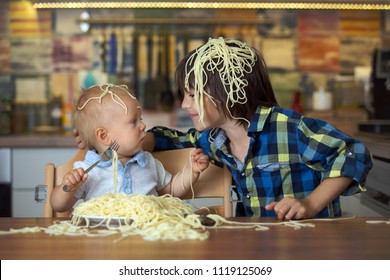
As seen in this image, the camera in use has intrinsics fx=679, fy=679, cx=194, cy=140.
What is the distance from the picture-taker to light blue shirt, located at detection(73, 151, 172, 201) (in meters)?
1.69

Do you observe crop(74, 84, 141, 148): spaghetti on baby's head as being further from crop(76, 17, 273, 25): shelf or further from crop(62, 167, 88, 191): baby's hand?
crop(76, 17, 273, 25): shelf

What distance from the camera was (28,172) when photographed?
11.1ft

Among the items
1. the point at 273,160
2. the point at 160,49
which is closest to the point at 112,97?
the point at 273,160

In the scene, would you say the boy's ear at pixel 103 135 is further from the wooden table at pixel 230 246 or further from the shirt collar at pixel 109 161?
the wooden table at pixel 230 246

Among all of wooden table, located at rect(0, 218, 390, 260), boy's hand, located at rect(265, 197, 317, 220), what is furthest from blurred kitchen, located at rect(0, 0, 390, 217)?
wooden table, located at rect(0, 218, 390, 260)

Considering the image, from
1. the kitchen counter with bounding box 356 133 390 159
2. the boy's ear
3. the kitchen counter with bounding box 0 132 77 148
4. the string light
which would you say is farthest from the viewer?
the string light

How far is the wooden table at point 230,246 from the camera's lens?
99 cm

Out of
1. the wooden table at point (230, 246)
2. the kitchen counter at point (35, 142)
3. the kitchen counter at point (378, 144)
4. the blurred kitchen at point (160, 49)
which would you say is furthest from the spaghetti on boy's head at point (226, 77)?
the blurred kitchen at point (160, 49)

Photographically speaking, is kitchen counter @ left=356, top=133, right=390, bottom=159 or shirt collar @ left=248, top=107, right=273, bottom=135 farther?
kitchen counter @ left=356, top=133, right=390, bottom=159

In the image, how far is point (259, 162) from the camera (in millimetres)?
1758

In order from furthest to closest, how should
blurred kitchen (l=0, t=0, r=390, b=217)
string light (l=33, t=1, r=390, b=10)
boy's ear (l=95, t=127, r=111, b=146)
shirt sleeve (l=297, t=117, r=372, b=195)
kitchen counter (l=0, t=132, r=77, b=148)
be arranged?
blurred kitchen (l=0, t=0, r=390, b=217) → string light (l=33, t=1, r=390, b=10) → kitchen counter (l=0, t=132, r=77, b=148) → boy's ear (l=95, t=127, r=111, b=146) → shirt sleeve (l=297, t=117, r=372, b=195)

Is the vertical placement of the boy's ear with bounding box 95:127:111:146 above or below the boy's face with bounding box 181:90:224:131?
→ below

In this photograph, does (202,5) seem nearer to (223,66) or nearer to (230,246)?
(223,66)

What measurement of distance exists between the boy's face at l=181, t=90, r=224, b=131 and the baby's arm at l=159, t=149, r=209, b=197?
0.26 feet
